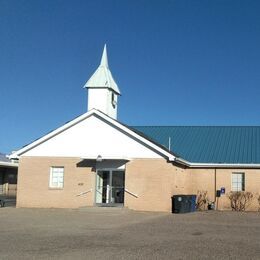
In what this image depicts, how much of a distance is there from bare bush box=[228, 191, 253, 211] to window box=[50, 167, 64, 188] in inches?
412

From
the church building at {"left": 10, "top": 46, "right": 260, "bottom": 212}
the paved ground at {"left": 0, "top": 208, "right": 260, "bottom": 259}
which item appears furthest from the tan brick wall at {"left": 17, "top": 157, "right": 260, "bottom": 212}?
the paved ground at {"left": 0, "top": 208, "right": 260, "bottom": 259}

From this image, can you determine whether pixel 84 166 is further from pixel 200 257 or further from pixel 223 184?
pixel 200 257

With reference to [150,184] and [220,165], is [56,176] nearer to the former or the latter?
[150,184]

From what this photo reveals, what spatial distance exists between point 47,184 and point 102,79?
748cm

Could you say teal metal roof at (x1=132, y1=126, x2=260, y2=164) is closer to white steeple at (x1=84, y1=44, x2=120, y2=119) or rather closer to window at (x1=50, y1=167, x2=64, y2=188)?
white steeple at (x1=84, y1=44, x2=120, y2=119)

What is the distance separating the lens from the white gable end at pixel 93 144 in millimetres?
29156

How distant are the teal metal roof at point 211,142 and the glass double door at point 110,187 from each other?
5.44m

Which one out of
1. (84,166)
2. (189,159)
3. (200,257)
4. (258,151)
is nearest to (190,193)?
(189,159)

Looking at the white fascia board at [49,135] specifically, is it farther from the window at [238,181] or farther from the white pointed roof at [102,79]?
the window at [238,181]

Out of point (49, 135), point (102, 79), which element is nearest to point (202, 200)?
point (102, 79)

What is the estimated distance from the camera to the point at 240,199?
1280 inches

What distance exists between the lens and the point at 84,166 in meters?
29.7

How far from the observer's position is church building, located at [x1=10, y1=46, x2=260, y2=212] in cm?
2875

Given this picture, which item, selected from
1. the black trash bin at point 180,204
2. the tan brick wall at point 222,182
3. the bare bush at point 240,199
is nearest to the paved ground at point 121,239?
the black trash bin at point 180,204
